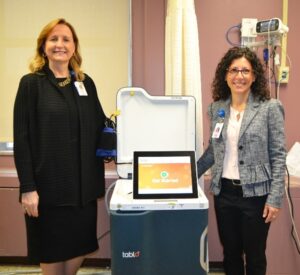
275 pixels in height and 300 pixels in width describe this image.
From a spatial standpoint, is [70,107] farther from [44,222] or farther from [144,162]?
[44,222]

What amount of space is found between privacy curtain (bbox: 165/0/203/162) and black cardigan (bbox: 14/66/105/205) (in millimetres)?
623

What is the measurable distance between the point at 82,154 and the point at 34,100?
294 mm

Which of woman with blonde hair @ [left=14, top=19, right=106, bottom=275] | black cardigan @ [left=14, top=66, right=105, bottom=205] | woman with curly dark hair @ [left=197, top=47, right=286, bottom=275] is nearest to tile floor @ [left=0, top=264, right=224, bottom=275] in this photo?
woman with blonde hair @ [left=14, top=19, right=106, bottom=275]

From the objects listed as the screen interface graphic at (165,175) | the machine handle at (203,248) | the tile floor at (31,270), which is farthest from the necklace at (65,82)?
the tile floor at (31,270)

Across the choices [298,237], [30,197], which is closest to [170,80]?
[30,197]

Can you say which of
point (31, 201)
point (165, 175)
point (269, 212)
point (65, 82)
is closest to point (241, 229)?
point (269, 212)

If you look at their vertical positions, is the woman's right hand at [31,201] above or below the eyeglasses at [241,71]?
below

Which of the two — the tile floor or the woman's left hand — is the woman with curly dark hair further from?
the tile floor

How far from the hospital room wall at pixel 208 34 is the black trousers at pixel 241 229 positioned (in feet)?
2.47

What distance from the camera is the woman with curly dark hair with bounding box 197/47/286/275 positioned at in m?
1.33

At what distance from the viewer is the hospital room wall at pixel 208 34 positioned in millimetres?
2096

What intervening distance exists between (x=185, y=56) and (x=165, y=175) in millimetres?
747

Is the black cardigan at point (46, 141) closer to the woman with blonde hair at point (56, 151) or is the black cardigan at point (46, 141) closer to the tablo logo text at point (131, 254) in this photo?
the woman with blonde hair at point (56, 151)

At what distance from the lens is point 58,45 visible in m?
1.39
